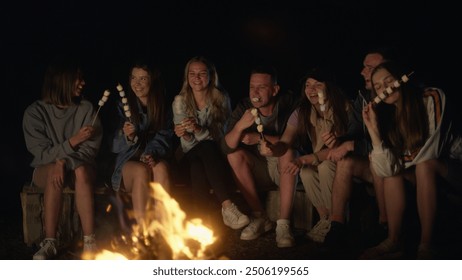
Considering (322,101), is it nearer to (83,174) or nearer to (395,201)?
(395,201)

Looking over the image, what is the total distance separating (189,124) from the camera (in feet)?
14.9

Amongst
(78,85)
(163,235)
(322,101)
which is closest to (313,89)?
(322,101)

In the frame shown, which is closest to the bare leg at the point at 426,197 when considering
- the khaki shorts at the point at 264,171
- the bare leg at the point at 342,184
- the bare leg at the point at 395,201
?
the bare leg at the point at 395,201

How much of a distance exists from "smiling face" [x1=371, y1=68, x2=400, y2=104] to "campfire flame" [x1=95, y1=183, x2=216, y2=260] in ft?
4.93

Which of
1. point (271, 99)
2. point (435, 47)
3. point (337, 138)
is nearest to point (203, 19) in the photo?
point (271, 99)

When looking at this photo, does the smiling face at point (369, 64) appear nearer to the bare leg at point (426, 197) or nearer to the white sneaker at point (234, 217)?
the bare leg at point (426, 197)

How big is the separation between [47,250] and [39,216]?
0.30 meters

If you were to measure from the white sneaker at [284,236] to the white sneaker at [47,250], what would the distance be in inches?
58.4

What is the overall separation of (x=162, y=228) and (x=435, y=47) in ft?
7.98

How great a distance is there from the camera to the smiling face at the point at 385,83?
4355mm

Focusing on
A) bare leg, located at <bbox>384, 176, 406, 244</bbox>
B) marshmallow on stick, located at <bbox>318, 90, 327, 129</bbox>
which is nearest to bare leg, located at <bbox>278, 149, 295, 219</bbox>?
marshmallow on stick, located at <bbox>318, 90, 327, 129</bbox>

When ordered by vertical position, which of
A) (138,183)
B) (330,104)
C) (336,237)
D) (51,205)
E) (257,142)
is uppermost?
(330,104)

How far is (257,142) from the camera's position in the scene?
182 inches

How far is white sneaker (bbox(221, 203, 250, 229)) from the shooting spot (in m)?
4.50
